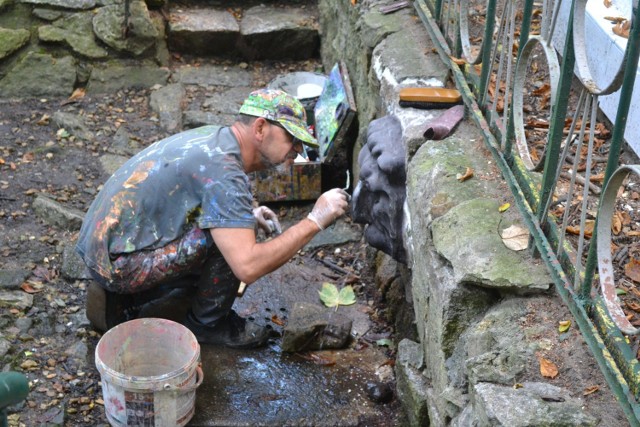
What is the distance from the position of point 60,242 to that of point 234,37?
2.67 meters

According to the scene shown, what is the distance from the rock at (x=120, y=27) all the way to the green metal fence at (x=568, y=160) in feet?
9.54

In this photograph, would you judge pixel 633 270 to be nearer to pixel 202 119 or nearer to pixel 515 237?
pixel 515 237

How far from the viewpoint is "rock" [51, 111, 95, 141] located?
17.9 ft

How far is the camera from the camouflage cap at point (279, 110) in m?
3.38

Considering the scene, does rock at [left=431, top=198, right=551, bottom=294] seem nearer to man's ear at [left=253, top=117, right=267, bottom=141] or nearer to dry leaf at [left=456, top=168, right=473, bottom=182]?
dry leaf at [left=456, top=168, right=473, bottom=182]

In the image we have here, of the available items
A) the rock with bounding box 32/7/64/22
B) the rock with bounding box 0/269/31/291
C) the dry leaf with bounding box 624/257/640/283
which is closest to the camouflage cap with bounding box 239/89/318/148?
the dry leaf with bounding box 624/257/640/283

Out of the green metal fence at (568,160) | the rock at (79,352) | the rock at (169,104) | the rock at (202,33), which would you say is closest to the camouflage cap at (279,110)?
the green metal fence at (568,160)

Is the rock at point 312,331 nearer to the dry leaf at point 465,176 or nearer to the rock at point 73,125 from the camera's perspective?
the dry leaf at point 465,176

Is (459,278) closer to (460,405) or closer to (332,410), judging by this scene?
(460,405)

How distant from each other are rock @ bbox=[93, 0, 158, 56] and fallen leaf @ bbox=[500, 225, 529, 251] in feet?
13.5

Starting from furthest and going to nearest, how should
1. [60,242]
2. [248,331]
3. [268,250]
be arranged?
[60,242], [248,331], [268,250]

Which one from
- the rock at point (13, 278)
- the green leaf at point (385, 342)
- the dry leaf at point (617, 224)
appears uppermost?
the dry leaf at point (617, 224)

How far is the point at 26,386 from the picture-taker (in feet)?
5.26

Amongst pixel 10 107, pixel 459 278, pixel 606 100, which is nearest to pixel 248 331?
pixel 459 278
